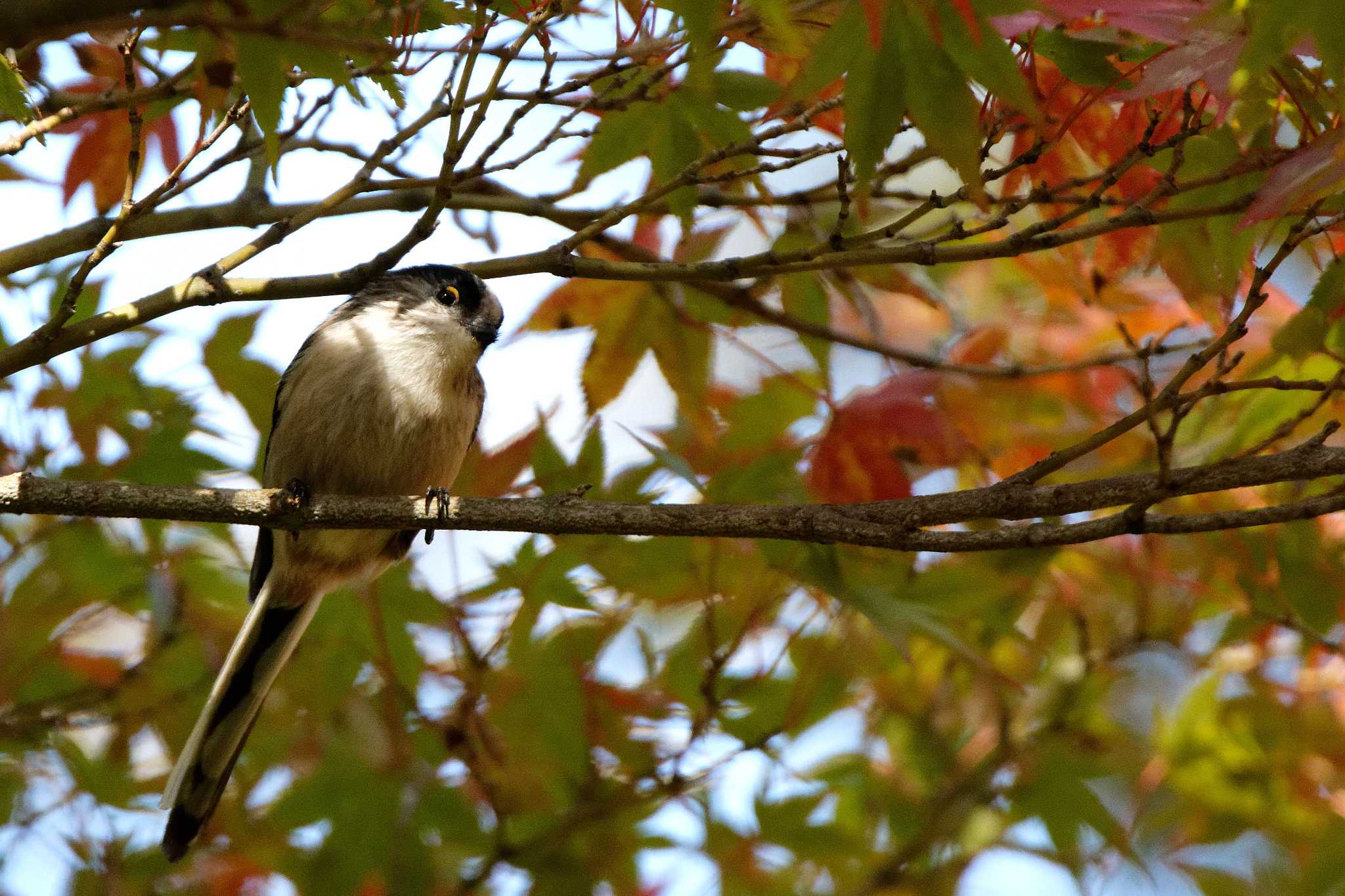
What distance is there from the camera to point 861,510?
8.69 feet

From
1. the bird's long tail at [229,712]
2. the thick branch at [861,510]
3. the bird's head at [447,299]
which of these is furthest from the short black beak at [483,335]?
the thick branch at [861,510]

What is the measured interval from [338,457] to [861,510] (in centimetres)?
211

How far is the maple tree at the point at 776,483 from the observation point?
2438 mm

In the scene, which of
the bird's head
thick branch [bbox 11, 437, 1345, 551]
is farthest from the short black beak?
thick branch [bbox 11, 437, 1345, 551]

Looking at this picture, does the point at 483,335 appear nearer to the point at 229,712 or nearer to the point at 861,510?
the point at 229,712

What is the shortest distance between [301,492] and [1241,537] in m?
2.79

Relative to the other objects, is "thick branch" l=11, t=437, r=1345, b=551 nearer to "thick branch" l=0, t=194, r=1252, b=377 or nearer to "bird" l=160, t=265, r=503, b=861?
"thick branch" l=0, t=194, r=1252, b=377

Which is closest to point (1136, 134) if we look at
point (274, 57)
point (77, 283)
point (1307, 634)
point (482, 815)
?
point (1307, 634)

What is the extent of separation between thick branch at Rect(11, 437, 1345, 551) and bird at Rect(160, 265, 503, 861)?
3.92 feet

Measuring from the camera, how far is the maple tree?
2438 mm

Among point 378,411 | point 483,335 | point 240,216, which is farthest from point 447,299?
point 240,216

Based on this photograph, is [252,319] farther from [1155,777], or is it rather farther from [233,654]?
[1155,777]

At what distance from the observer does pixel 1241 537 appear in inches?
137

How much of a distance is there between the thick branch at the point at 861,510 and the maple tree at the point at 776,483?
0.03ft
